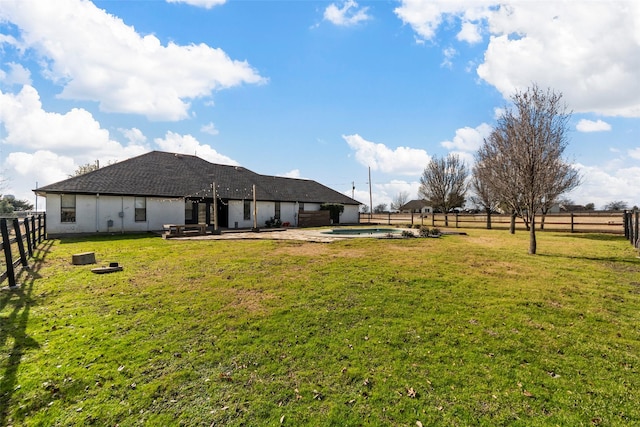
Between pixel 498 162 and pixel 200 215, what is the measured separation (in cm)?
2188

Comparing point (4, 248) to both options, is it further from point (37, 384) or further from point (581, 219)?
point (581, 219)

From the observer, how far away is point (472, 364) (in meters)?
4.30

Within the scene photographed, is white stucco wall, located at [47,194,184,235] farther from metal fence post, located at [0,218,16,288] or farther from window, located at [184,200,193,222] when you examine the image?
metal fence post, located at [0,218,16,288]

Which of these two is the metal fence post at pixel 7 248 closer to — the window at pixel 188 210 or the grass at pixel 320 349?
the grass at pixel 320 349

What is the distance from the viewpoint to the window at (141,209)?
71.7 ft

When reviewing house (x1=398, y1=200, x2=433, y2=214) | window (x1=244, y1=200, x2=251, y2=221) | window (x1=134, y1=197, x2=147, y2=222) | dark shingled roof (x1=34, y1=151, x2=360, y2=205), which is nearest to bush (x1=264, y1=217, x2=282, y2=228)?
window (x1=244, y1=200, x2=251, y2=221)

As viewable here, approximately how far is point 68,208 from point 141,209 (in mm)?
4048

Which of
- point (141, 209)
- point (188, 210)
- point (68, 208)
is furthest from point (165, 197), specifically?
point (68, 208)

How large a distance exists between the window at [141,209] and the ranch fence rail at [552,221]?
22.9 meters

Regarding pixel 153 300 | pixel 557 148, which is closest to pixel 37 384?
pixel 153 300

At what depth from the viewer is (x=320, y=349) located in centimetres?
470

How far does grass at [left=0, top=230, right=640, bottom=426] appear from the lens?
3.50 m


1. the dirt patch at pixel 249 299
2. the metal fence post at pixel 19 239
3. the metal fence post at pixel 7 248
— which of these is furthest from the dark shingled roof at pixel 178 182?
the dirt patch at pixel 249 299

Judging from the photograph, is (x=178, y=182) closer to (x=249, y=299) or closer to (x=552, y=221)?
(x=249, y=299)
